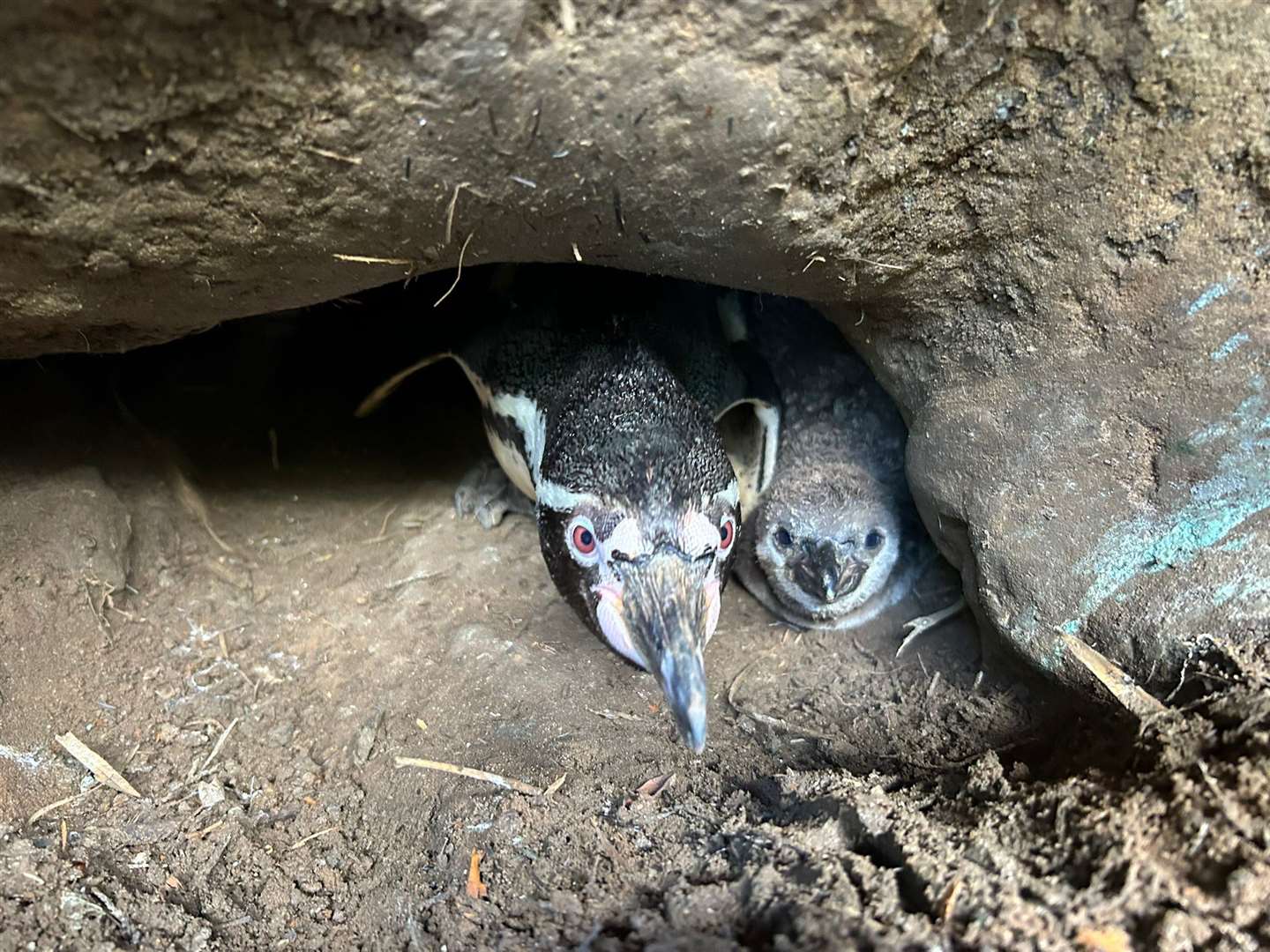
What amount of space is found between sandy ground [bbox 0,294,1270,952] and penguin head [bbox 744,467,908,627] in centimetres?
16

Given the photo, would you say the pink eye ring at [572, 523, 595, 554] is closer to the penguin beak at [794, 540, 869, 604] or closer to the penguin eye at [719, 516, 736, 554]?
the penguin eye at [719, 516, 736, 554]

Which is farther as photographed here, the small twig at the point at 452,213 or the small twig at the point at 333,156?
the small twig at the point at 452,213

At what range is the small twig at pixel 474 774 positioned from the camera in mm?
2240

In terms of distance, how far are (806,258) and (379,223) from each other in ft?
3.42

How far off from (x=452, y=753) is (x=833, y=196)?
1.86 meters

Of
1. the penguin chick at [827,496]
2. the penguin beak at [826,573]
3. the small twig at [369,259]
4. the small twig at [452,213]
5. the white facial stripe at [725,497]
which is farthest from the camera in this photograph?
the penguin chick at [827,496]

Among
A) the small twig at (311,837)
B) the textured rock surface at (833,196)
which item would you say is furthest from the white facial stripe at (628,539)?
the small twig at (311,837)

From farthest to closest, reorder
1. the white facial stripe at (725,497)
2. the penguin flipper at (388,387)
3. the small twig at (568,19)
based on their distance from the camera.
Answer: the penguin flipper at (388,387) < the white facial stripe at (725,497) < the small twig at (568,19)

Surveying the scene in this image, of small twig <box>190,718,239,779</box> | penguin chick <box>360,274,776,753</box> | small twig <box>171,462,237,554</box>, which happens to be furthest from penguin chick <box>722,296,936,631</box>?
small twig <box>171,462,237,554</box>

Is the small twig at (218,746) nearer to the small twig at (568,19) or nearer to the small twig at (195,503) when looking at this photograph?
the small twig at (195,503)

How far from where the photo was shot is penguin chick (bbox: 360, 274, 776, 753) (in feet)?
7.50

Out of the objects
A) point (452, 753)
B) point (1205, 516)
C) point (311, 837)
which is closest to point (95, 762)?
point (311, 837)

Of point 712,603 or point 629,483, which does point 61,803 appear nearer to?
point 629,483

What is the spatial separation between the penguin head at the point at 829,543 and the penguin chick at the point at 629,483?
69 centimetres
